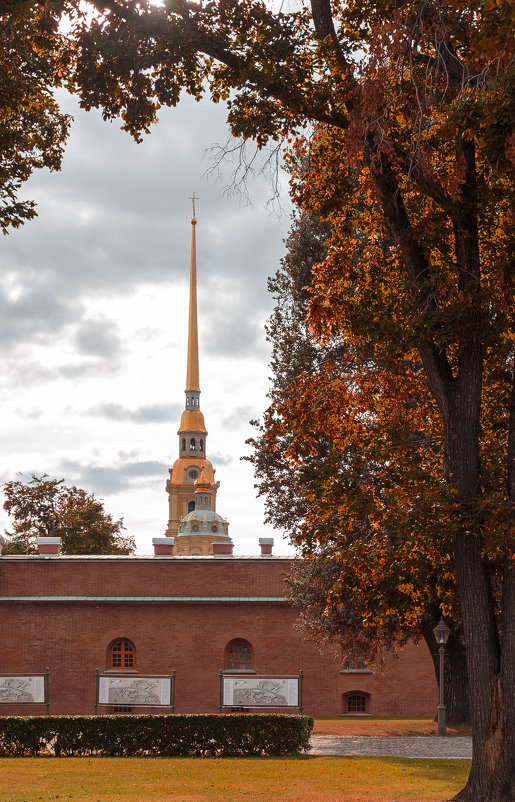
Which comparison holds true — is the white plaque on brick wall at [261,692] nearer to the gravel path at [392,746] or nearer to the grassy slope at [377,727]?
the gravel path at [392,746]

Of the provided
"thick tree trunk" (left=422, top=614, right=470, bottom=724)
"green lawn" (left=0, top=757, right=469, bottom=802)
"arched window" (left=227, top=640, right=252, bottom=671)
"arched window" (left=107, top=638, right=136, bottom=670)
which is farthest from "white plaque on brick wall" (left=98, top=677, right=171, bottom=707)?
"arched window" (left=227, top=640, right=252, bottom=671)

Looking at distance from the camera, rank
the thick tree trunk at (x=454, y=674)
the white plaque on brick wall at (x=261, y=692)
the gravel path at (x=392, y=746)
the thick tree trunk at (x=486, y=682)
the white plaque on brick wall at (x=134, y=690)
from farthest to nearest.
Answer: the thick tree trunk at (x=454, y=674) < the white plaque on brick wall at (x=134, y=690) < the white plaque on brick wall at (x=261, y=692) < the gravel path at (x=392, y=746) < the thick tree trunk at (x=486, y=682)

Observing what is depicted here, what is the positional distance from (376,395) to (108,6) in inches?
266

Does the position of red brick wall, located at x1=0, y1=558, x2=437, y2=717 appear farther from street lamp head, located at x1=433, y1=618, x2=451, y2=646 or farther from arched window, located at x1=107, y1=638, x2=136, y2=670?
street lamp head, located at x1=433, y1=618, x2=451, y2=646

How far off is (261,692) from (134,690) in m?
2.79

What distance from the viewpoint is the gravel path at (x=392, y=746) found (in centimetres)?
1864

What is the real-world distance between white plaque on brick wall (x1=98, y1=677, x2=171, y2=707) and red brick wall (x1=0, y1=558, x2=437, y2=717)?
1090 centimetres

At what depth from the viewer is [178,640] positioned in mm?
32469

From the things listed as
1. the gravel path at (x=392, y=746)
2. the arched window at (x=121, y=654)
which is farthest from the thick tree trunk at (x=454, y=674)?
the arched window at (x=121, y=654)

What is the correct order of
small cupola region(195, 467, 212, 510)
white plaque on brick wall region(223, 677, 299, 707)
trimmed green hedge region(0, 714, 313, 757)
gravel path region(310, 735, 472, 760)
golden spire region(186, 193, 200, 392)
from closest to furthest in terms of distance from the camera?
trimmed green hedge region(0, 714, 313, 757) < gravel path region(310, 735, 472, 760) < white plaque on brick wall region(223, 677, 299, 707) < golden spire region(186, 193, 200, 392) < small cupola region(195, 467, 212, 510)

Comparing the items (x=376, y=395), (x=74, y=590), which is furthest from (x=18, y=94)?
(x=74, y=590)

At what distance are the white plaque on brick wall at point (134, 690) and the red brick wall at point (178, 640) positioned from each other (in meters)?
10.9

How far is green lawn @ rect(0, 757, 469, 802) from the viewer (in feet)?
40.8

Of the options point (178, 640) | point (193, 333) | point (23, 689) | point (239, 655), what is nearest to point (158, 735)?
point (23, 689)
